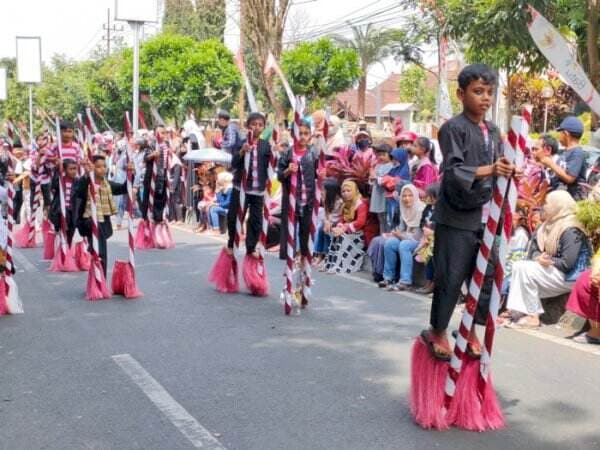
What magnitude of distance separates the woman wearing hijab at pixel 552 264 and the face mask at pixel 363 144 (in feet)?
14.7

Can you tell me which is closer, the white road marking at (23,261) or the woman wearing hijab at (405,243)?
the woman wearing hijab at (405,243)

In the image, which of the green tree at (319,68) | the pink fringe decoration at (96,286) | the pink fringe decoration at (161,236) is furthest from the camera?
the green tree at (319,68)

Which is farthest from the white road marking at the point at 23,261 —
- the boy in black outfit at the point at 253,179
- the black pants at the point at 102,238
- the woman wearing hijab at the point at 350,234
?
the woman wearing hijab at the point at 350,234

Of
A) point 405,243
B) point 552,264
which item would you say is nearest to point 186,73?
point 405,243

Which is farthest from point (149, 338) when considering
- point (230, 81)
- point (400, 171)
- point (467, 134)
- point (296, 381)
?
point (230, 81)


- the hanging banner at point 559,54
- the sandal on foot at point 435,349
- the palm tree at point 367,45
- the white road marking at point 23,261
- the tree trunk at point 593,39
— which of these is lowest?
the white road marking at point 23,261

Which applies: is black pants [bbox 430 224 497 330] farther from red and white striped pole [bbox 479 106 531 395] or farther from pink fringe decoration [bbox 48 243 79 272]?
pink fringe decoration [bbox 48 243 79 272]

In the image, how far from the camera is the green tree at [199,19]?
42688 mm

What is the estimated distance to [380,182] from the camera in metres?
11.1

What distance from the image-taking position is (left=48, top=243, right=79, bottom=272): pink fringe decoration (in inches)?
459

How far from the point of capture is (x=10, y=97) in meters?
59.6

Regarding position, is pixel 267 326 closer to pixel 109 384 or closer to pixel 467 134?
pixel 109 384

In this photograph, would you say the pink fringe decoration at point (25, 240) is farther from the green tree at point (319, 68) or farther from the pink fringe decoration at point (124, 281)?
the green tree at point (319, 68)

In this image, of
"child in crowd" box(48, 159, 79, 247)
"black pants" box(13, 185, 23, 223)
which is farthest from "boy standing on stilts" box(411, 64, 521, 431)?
"black pants" box(13, 185, 23, 223)
